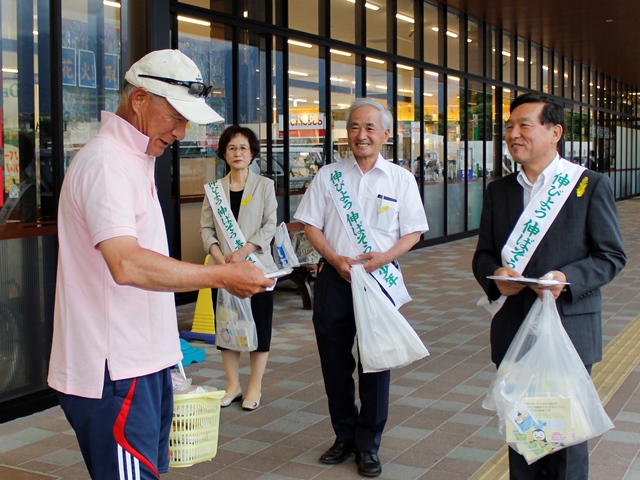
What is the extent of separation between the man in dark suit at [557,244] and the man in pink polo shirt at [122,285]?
4.54 ft

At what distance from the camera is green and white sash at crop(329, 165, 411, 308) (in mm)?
4176

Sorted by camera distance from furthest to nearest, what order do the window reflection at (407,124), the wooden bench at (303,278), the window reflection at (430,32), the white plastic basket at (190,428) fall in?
1. the window reflection at (430,32)
2. the window reflection at (407,124)
3. the wooden bench at (303,278)
4. the white plastic basket at (190,428)

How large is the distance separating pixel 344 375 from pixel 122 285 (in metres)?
2.26

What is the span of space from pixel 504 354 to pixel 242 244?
7.77 ft

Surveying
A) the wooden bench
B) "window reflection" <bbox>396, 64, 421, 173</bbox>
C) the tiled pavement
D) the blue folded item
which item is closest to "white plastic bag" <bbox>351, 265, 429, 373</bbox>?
the tiled pavement

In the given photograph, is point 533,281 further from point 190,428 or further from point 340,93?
point 340,93

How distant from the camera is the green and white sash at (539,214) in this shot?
3.18m

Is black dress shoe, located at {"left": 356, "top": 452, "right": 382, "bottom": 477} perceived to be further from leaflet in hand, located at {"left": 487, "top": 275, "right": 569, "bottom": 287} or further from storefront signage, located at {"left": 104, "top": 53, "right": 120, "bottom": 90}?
storefront signage, located at {"left": 104, "top": 53, "right": 120, "bottom": 90}

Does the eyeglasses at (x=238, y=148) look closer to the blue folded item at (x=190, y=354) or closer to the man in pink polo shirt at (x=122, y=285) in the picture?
the blue folded item at (x=190, y=354)

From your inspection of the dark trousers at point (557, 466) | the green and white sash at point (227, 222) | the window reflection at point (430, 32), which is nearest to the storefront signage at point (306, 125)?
the window reflection at point (430, 32)

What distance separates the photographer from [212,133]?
32.0ft

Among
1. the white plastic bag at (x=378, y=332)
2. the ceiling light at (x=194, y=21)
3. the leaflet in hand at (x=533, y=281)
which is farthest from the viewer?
the ceiling light at (x=194, y=21)

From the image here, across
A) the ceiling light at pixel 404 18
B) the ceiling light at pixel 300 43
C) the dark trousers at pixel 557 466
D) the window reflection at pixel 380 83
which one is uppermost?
the ceiling light at pixel 404 18

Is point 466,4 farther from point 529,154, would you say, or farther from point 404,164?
point 529,154
